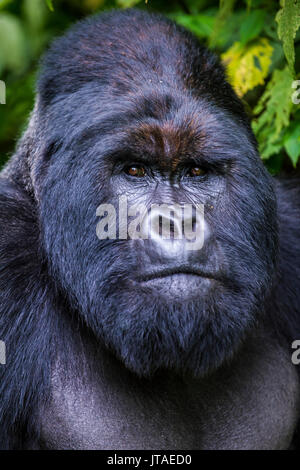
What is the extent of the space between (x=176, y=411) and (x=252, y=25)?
9.40ft

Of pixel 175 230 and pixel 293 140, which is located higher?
pixel 293 140

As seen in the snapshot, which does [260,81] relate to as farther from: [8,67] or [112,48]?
[8,67]

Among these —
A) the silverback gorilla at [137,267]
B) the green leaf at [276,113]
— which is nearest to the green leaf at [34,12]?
the green leaf at [276,113]

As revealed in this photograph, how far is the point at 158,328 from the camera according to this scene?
315cm

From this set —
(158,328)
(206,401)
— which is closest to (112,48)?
(158,328)

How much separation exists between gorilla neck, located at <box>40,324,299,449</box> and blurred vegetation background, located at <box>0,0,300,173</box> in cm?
151

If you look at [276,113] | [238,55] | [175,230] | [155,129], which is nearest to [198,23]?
[238,55]

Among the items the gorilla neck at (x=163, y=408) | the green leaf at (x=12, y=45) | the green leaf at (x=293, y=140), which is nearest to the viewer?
the gorilla neck at (x=163, y=408)

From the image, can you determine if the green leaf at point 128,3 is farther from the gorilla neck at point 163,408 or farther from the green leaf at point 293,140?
the gorilla neck at point 163,408

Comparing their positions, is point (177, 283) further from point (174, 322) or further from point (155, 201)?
point (155, 201)

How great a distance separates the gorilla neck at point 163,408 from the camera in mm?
3484

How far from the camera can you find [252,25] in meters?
5.11

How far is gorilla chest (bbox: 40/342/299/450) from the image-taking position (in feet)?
11.4

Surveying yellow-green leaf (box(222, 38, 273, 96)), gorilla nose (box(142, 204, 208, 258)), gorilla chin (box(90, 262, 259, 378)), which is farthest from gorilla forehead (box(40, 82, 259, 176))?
yellow-green leaf (box(222, 38, 273, 96))
